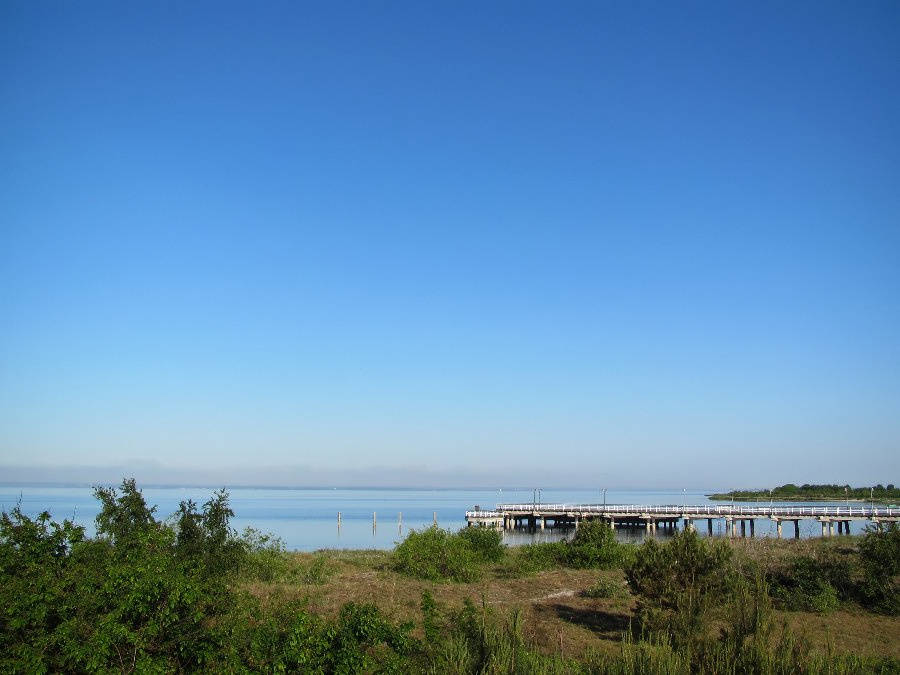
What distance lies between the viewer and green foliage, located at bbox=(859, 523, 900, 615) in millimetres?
22406

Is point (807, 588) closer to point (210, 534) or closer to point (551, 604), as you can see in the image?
point (551, 604)

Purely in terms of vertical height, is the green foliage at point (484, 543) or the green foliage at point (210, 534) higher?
the green foliage at point (210, 534)

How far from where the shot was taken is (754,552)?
31953 millimetres

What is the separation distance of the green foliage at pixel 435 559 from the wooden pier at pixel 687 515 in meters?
24.5

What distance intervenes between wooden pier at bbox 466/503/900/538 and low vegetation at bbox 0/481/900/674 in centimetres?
2921

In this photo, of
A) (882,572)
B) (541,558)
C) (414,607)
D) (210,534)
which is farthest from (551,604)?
(541,558)

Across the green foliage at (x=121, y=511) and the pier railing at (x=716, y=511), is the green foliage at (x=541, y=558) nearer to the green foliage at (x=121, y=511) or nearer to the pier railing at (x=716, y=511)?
the green foliage at (x=121, y=511)

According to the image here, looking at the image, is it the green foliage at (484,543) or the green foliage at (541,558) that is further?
the green foliage at (484,543)

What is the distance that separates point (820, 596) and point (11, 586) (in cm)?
2194

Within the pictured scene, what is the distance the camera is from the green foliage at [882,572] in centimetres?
2241

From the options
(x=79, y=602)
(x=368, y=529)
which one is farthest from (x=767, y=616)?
(x=368, y=529)

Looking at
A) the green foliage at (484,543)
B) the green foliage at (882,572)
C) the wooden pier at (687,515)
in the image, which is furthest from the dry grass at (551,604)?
the wooden pier at (687,515)

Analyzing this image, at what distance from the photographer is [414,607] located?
22.2 meters

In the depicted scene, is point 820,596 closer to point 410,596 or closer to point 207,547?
point 410,596
